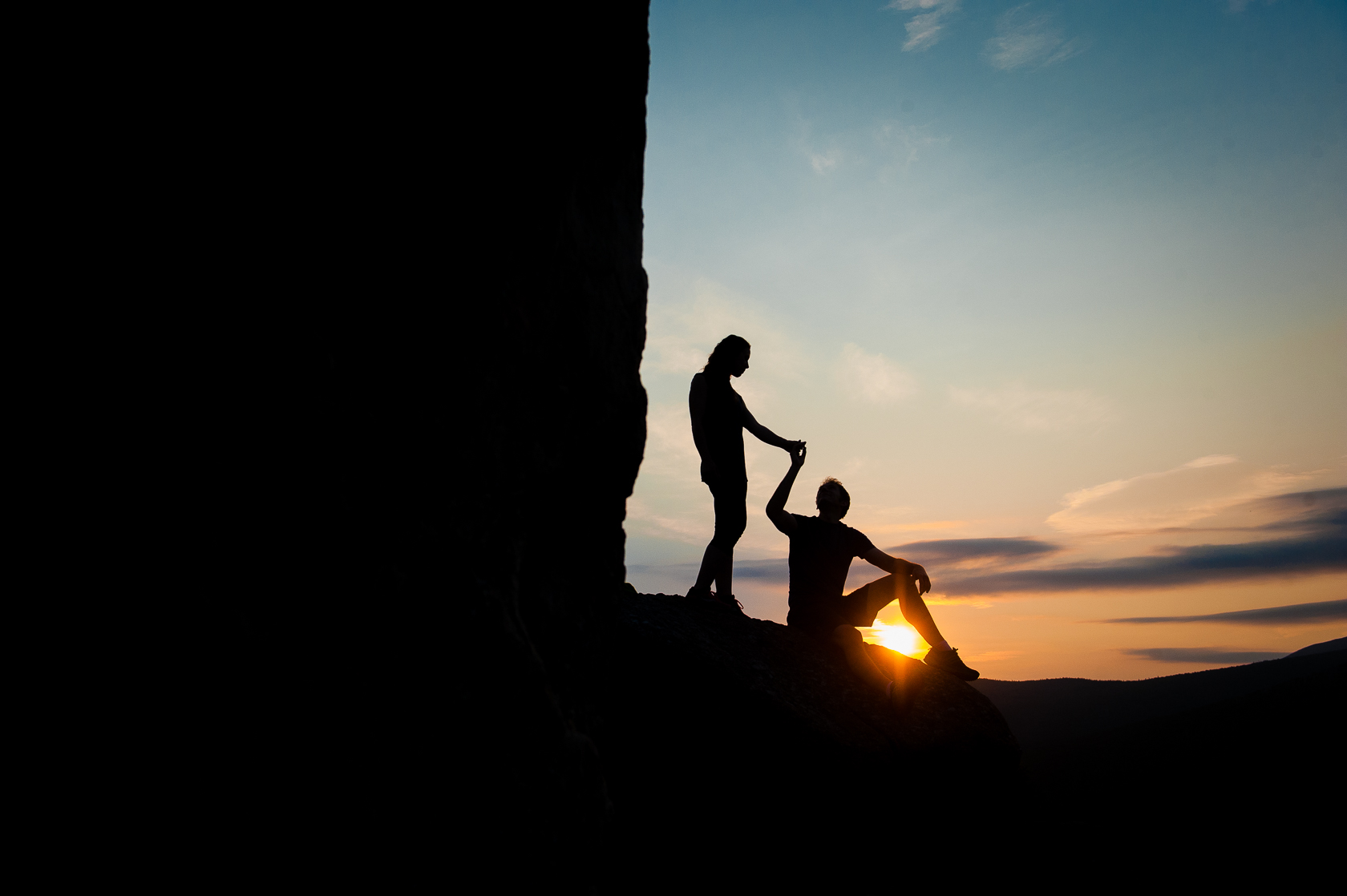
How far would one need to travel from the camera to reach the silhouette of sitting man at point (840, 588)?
616 cm

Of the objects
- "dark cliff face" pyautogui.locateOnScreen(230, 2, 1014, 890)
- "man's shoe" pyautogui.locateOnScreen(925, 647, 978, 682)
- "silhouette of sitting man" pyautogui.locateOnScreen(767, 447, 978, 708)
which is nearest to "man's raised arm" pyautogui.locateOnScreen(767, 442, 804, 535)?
"silhouette of sitting man" pyautogui.locateOnScreen(767, 447, 978, 708)

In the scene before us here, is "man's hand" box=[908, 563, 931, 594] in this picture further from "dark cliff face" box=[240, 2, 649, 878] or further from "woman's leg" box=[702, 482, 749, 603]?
"dark cliff face" box=[240, 2, 649, 878]

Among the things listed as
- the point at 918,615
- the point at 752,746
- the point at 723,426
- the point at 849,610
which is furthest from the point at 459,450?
the point at 918,615

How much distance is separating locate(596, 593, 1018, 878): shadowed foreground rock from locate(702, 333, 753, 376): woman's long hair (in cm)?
207

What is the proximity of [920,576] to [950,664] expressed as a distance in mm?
892

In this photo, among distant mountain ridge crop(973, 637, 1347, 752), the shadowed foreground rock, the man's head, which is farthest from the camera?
distant mountain ridge crop(973, 637, 1347, 752)

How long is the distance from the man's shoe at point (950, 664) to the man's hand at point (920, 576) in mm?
655

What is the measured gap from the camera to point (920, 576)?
6137mm

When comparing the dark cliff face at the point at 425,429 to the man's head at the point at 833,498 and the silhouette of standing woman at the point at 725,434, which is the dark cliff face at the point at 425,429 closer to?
the silhouette of standing woman at the point at 725,434

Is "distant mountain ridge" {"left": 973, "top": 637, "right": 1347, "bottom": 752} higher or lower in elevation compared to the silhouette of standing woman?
lower

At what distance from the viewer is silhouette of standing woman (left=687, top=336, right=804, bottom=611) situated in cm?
576

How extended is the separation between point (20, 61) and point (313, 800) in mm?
2292

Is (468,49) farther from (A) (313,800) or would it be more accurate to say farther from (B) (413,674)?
(A) (313,800)

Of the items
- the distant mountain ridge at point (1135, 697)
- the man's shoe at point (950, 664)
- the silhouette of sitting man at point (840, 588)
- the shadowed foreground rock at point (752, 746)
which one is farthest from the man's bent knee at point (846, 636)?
the distant mountain ridge at point (1135, 697)
